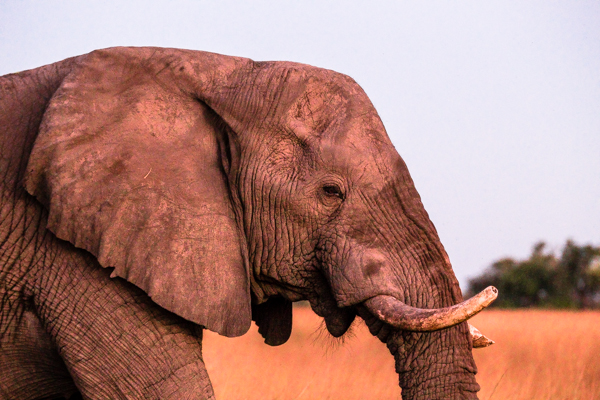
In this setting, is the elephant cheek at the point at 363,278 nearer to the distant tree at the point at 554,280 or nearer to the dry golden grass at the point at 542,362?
the dry golden grass at the point at 542,362

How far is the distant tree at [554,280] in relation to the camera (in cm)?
3222

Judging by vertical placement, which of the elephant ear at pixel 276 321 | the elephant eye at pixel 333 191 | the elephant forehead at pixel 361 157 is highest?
the elephant forehead at pixel 361 157

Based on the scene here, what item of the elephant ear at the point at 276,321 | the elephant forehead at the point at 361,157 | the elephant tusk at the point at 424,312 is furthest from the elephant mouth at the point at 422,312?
the elephant ear at the point at 276,321

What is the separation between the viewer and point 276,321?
191 inches

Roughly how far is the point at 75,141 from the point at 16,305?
37.9 inches

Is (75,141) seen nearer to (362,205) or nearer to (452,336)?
(362,205)

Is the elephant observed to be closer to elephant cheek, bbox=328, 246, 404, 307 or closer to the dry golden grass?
elephant cheek, bbox=328, 246, 404, 307

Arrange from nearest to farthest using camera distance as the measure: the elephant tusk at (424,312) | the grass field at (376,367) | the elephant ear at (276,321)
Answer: the elephant tusk at (424,312)
the elephant ear at (276,321)
the grass field at (376,367)

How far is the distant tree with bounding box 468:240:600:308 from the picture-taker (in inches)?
1268

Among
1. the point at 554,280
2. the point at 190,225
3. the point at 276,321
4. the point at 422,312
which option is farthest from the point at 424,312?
the point at 554,280

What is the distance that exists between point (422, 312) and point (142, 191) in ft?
5.13

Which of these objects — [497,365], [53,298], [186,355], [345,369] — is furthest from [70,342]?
[497,365]

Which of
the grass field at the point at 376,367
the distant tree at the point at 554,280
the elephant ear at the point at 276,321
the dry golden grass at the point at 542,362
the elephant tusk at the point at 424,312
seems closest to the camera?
the elephant tusk at the point at 424,312

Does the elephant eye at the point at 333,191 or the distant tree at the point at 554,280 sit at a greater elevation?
the elephant eye at the point at 333,191
